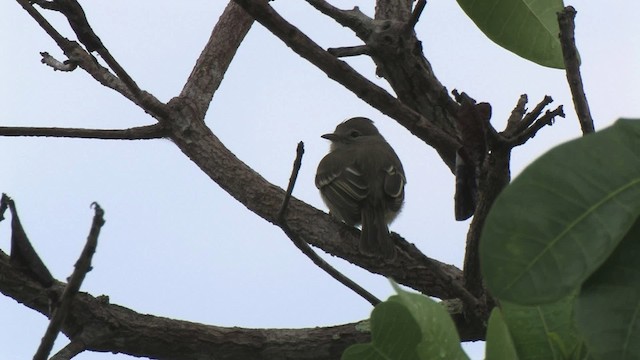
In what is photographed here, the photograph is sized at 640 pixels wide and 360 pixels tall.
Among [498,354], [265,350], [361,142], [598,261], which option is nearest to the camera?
[598,261]

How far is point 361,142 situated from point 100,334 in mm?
6345

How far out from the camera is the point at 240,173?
18.5ft

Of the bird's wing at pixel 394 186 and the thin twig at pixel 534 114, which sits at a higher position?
the bird's wing at pixel 394 186

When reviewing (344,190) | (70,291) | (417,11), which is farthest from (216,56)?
(70,291)

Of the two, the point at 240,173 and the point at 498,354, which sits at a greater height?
the point at 240,173

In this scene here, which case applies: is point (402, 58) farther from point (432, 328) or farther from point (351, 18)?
point (432, 328)

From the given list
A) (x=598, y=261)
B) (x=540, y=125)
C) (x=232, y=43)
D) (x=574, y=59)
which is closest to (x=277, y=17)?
(x=540, y=125)

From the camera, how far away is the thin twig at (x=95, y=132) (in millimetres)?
4309

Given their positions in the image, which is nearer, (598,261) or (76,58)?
(598,261)

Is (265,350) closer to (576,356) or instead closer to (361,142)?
(576,356)

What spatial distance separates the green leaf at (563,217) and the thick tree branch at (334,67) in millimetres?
1665

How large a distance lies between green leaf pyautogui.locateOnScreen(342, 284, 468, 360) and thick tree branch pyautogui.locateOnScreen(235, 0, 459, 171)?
4.81ft

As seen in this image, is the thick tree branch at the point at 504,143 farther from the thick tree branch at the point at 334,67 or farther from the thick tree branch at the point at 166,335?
the thick tree branch at the point at 166,335

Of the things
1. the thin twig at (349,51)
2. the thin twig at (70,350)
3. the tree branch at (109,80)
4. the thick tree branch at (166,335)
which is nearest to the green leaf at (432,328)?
the thin twig at (349,51)
